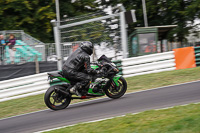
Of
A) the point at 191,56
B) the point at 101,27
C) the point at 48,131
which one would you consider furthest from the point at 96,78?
the point at 191,56

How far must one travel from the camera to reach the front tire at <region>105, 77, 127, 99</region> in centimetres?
807

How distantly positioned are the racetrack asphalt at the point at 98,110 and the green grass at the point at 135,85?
3.26 feet

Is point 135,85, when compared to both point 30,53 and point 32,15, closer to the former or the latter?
point 30,53

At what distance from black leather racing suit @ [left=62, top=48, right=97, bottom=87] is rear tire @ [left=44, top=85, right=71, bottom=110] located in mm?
402

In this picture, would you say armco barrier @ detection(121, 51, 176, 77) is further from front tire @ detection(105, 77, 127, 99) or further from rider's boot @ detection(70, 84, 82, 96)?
rider's boot @ detection(70, 84, 82, 96)

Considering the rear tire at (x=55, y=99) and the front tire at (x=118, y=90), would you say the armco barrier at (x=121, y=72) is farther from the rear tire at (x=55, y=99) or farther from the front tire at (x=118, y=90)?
the front tire at (x=118, y=90)

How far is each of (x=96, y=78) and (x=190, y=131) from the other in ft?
13.2

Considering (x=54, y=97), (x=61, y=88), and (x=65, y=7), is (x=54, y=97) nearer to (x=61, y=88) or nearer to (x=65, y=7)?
(x=61, y=88)

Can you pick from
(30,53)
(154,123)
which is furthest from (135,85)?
(154,123)

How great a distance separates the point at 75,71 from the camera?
7.70 metres

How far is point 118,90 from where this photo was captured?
813cm

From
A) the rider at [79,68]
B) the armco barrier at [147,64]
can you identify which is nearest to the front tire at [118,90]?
the rider at [79,68]

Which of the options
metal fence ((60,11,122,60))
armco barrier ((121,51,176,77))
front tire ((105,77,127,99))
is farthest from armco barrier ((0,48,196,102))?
front tire ((105,77,127,99))

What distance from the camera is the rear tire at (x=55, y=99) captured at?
7.50 meters
